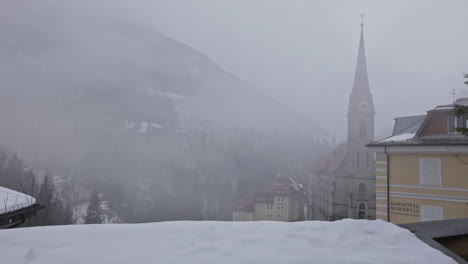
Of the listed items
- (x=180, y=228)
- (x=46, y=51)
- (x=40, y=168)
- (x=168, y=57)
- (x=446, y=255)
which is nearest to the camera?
(x=446, y=255)

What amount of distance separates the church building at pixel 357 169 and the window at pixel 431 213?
37.2 metres

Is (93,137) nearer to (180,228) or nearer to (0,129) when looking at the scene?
(0,129)

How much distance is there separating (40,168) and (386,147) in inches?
3205

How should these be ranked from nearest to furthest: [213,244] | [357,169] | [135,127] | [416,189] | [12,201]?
[213,244] → [12,201] → [416,189] → [357,169] → [135,127]

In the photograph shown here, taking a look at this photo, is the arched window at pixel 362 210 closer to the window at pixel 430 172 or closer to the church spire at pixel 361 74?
the church spire at pixel 361 74

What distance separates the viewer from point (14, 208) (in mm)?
7438

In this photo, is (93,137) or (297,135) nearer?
(93,137)

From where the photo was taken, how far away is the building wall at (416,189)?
10.2m

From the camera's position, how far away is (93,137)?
302 feet

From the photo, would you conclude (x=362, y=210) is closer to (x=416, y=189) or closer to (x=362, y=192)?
(x=362, y=192)

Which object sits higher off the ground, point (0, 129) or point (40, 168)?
point (0, 129)

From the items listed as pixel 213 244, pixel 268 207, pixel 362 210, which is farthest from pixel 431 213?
pixel 268 207

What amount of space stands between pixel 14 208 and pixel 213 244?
8023mm

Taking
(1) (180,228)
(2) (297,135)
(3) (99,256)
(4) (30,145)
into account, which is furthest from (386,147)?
(2) (297,135)
